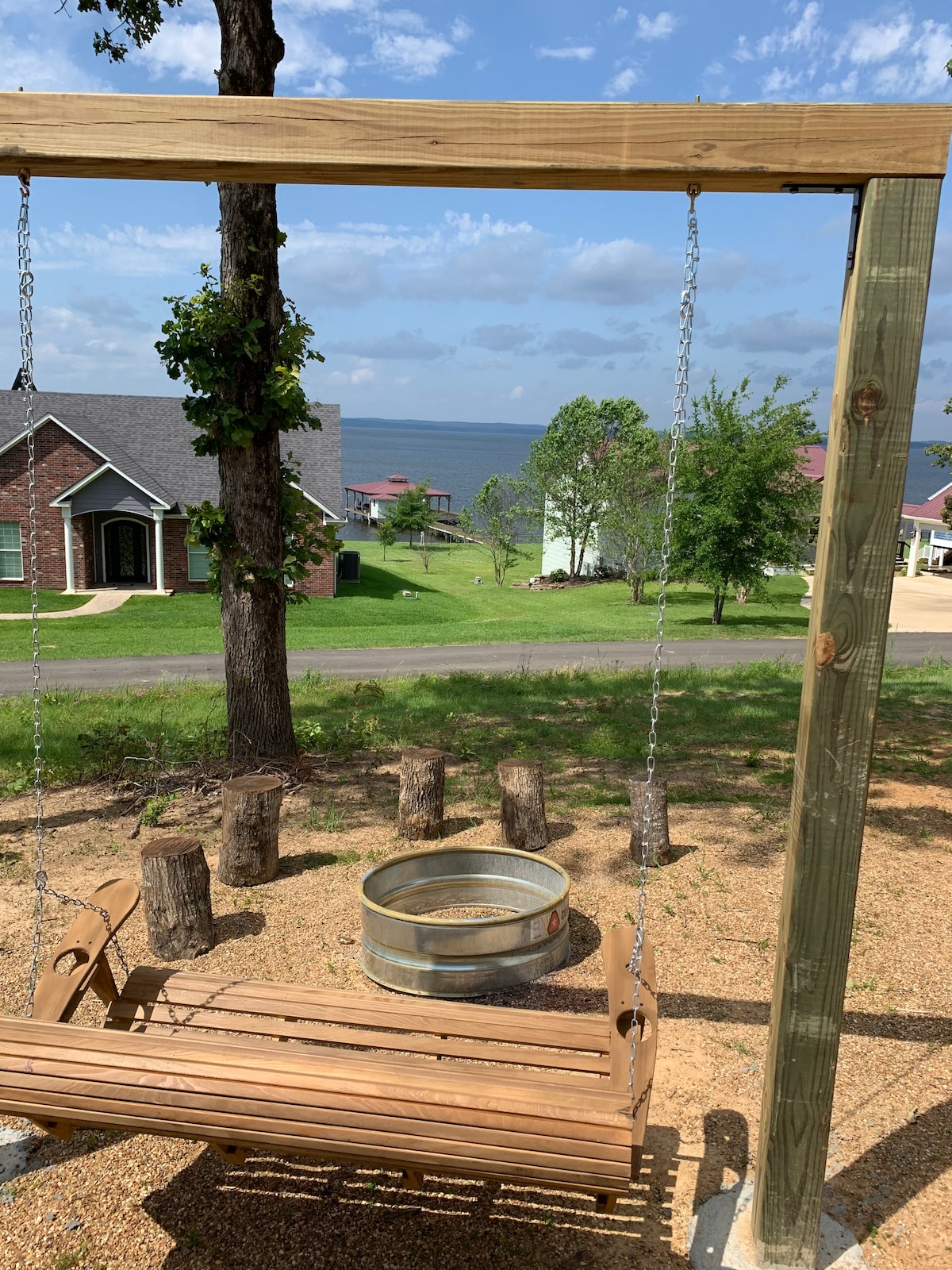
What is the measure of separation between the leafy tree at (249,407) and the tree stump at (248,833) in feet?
7.95

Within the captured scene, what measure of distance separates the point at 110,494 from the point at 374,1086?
100 ft

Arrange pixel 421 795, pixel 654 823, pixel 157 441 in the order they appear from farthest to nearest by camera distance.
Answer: pixel 157 441 < pixel 421 795 < pixel 654 823

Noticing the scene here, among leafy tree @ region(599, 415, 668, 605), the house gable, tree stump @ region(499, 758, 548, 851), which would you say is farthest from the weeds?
leafy tree @ region(599, 415, 668, 605)

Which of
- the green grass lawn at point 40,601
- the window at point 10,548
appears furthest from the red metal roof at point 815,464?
the window at point 10,548

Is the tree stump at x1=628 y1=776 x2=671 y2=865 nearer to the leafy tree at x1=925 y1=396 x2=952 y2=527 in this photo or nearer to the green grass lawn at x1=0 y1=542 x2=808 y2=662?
the leafy tree at x1=925 y1=396 x2=952 y2=527

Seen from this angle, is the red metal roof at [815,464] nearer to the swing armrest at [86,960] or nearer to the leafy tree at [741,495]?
the leafy tree at [741,495]

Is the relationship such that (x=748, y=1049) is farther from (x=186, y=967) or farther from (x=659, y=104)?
(x=659, y=104)

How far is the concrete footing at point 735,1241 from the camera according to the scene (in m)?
3.28

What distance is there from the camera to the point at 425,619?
31.1 meters

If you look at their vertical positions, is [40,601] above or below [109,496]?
below

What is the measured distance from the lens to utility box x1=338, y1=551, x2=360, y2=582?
122ft

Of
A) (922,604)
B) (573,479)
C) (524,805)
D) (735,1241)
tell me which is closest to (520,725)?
(524,805)

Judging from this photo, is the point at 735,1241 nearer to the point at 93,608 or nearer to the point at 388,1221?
the point at 388,1221

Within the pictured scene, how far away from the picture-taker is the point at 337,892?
643cm
